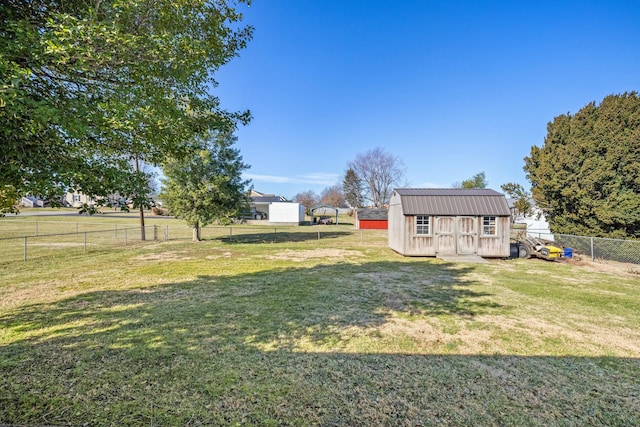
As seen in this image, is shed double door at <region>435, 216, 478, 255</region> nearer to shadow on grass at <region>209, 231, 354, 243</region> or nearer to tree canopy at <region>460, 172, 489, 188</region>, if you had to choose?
shadow on grass at <region>209, 231, 354, 243</region>

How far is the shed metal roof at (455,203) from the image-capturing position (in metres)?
15.3

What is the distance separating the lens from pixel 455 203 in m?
15.6

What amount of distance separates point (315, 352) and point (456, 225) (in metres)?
12.3

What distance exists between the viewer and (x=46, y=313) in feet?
21.6

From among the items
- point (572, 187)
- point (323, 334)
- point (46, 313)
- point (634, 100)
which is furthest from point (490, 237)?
point (46, 313)

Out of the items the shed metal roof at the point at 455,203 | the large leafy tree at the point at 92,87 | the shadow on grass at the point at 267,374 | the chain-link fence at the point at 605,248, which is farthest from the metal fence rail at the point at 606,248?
the large leafy tree at the point at 92,87

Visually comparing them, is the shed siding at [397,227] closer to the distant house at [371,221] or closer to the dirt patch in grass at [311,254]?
the dirt patch in grass at [311,254]

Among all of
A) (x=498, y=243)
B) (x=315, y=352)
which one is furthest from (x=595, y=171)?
(x=315, y=352)

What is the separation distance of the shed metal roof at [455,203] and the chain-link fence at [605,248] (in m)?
3.07

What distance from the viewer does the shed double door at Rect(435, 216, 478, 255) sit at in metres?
15.2

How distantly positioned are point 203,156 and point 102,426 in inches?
695

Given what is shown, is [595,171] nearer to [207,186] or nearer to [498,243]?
[498,243]

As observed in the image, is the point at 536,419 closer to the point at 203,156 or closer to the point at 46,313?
the point at 46,313

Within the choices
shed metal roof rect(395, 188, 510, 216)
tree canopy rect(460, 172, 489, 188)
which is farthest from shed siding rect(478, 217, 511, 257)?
tree canopy rect(460, 172, 489, 188)
